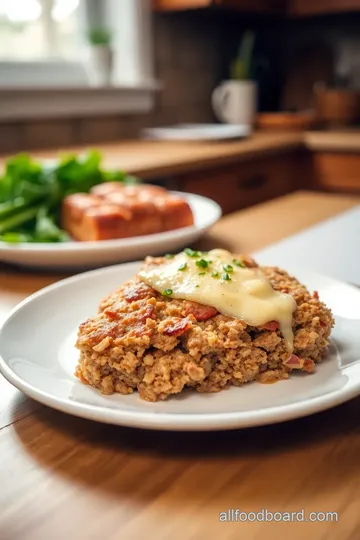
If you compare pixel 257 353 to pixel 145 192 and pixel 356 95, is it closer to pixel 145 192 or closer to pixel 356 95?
pixel 145 192

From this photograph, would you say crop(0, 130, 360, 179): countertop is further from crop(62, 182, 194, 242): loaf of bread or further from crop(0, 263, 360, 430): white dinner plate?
crop(0, 263, 360, 430): white dinner plate

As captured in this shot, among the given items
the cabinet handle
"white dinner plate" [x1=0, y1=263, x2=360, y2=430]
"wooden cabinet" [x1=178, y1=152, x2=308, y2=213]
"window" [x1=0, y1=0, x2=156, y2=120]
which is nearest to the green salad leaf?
"white dinner plate" [x1=0, y1=263, x2=360, y2=430]

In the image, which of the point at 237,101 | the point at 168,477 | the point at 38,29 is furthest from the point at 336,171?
the point at 168,477

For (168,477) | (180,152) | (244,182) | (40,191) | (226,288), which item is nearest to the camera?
(168,477)

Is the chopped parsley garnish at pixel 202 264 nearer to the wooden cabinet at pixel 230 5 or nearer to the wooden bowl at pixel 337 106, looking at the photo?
the wooden cabinet at pixel 230 5

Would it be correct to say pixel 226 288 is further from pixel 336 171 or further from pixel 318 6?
pixel 318 6

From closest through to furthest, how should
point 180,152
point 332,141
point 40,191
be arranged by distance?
1. point 40,191
2. point 180,152
3. point 332,141
